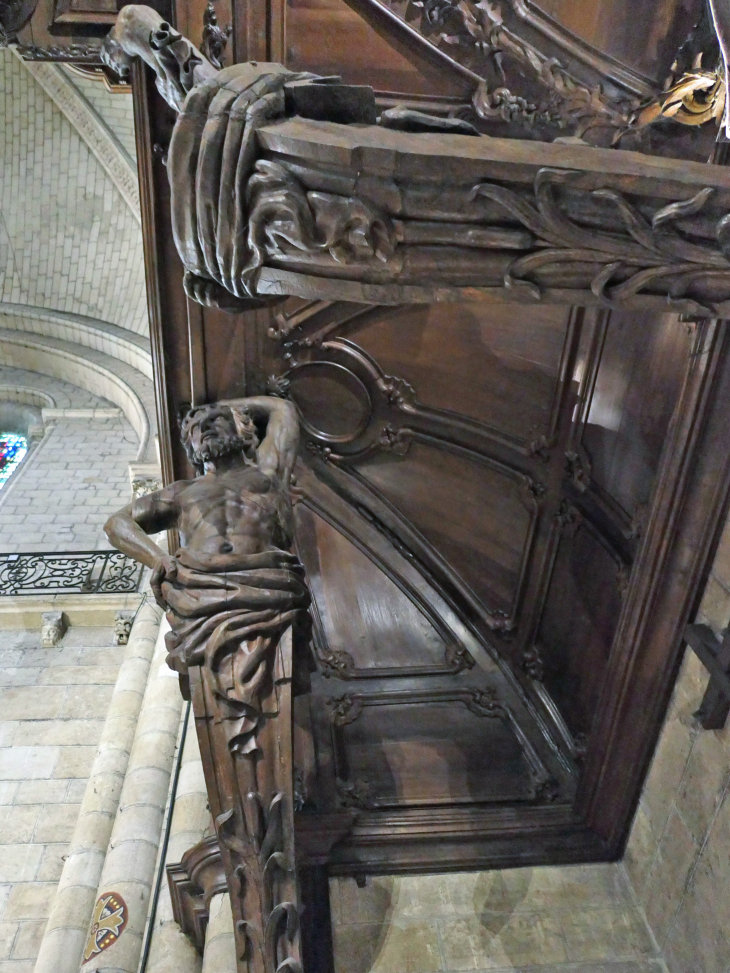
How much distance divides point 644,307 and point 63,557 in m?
5.89

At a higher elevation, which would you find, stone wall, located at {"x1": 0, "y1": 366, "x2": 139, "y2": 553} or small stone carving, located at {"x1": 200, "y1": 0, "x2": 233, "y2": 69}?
small stone carving, located at {"x1": 200, "y1": 0, "x2": 233, "y2": 69}

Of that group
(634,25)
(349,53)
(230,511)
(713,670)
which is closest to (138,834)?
(230,511)

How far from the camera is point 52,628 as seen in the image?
550cm

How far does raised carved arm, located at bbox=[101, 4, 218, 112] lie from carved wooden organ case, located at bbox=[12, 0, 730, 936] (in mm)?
660

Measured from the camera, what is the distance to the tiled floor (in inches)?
105

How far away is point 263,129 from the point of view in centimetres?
140

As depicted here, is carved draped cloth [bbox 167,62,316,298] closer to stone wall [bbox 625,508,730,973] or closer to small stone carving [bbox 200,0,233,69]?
small stone carving [bbox 200,0,233,69]

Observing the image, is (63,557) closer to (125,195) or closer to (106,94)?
(125,195)

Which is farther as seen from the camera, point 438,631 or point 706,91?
point 438,631

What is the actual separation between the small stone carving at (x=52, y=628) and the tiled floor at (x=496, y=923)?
349 cm

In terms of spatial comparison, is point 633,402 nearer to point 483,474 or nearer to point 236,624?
point 483,474

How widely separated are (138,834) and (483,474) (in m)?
2.32

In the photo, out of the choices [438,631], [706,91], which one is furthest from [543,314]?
[438,631]

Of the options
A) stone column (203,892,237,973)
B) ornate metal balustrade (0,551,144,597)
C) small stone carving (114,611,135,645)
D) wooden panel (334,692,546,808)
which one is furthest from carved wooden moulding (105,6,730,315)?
ornate metal balustrade (0,551,144,597)
